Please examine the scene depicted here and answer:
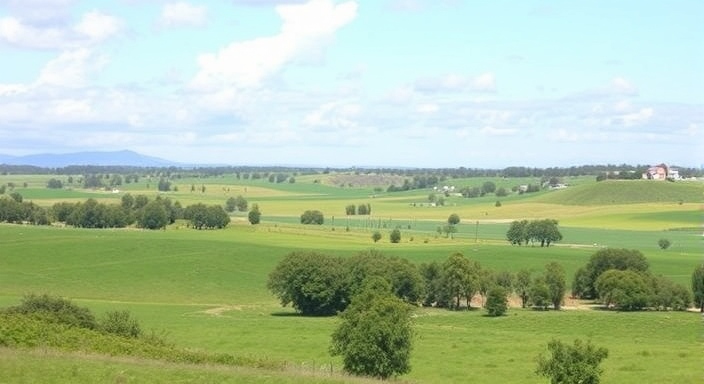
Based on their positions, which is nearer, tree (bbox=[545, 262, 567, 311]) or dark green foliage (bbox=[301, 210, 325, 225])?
tree (bbox=[545, 262, 567, 311])

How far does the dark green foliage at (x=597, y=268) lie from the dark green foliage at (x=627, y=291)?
871cm

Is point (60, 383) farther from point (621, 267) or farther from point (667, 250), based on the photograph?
point (667, 250)

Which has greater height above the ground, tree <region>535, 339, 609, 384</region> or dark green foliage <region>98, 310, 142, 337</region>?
tree <region>535, 339, 609, 384</region>

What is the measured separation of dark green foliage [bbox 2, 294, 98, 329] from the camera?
5002cm

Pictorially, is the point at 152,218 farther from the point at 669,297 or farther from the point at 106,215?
the point at 669,297

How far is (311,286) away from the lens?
87.8m

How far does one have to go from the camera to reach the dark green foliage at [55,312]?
1969 inches

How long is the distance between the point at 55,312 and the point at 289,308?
40.4m

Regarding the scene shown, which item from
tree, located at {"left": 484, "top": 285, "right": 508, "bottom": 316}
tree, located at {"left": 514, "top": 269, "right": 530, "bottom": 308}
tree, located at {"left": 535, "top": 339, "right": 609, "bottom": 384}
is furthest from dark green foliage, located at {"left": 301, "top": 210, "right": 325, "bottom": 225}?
tree, located at {"left": 535, "top": 339, "right": 609, "bottom": 384}

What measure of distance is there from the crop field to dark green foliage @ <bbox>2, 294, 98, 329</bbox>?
6544mm

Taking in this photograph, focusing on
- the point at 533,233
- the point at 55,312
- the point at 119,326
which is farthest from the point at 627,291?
the point at 55,312

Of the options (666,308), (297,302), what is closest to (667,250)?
(666,308)

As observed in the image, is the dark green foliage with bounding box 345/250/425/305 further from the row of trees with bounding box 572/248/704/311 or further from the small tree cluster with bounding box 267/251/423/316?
the row of trees with bounding box 572/248/704/311

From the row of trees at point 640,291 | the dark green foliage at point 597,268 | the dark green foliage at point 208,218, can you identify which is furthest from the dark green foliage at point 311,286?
the dark green foliage at point 208,218
